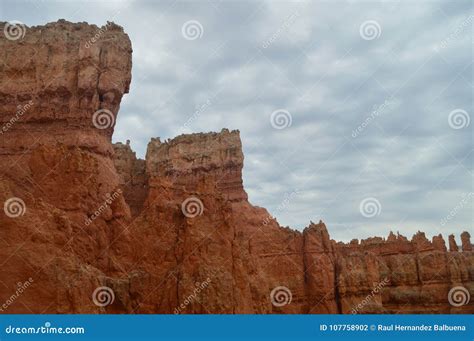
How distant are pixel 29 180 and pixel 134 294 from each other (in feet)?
20.7

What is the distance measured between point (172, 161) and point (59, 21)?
28.7m

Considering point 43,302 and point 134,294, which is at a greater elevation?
point 134,294

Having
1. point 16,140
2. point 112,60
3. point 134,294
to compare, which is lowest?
point 134,294

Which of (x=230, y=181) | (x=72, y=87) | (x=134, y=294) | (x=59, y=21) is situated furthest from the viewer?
(x=230, y=181)

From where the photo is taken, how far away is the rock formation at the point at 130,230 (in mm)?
15071

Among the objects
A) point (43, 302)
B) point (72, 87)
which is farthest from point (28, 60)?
point (43, 302)

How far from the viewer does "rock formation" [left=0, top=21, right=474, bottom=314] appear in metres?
15.1

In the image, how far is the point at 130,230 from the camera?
2028 centimetres

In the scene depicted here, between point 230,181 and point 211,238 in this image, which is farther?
point 230,181

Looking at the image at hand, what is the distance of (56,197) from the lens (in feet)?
63.4

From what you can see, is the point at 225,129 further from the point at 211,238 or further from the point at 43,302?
the point at 43,302

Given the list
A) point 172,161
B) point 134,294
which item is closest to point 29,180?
point 134,294

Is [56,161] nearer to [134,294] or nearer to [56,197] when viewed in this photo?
[56,197]

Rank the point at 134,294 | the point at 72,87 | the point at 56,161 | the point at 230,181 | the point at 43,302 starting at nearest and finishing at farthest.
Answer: the point at 43,302
the point at 134,294
the point at 56,161
the point at 72,87
the point at 230,181
